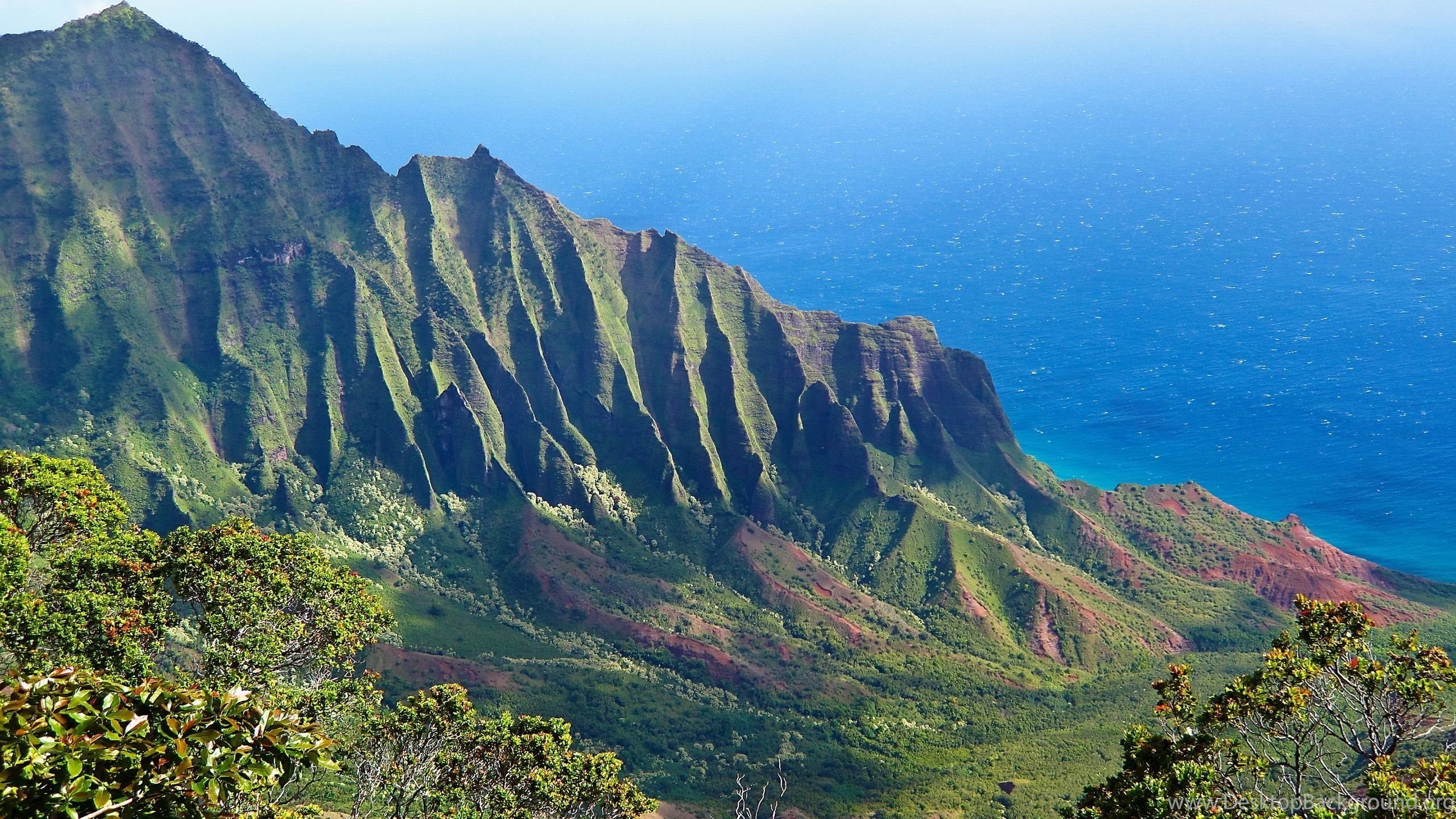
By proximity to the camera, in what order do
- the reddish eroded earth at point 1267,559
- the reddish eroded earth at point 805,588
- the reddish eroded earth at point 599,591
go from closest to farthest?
1. the reddish eroded earth at point 599,591
2. the reddish eroded earth at point 805,588
3. the reddish eroded earth at point 1267,559

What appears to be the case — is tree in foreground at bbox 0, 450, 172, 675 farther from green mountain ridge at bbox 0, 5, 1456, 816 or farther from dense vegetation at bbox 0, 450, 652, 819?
green mountain ridge at bbox 0, 5, 1456, 816

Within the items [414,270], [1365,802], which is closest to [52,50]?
[414,270]

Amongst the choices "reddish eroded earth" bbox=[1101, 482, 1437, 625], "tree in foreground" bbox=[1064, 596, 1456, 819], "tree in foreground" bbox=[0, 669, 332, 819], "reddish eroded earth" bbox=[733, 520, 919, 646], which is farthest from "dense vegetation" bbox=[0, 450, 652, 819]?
"reddish eroded earth" bbox=[1101, 482, 1437, 625]

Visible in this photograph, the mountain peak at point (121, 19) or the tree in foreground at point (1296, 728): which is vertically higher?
the mountain peak at point (121, 19)

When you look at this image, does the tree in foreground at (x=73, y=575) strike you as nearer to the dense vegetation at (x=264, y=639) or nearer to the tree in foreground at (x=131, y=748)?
the dense vegetation at (x=264, y=639)

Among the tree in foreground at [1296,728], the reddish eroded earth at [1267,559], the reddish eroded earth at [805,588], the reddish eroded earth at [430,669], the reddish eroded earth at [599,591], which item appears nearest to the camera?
the tree in foreground at [1296,728]

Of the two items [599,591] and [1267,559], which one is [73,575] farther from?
[1267,559]

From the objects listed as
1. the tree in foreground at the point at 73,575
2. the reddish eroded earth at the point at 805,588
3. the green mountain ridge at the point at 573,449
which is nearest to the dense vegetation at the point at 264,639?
the tree in foreground at the point at 73,575
